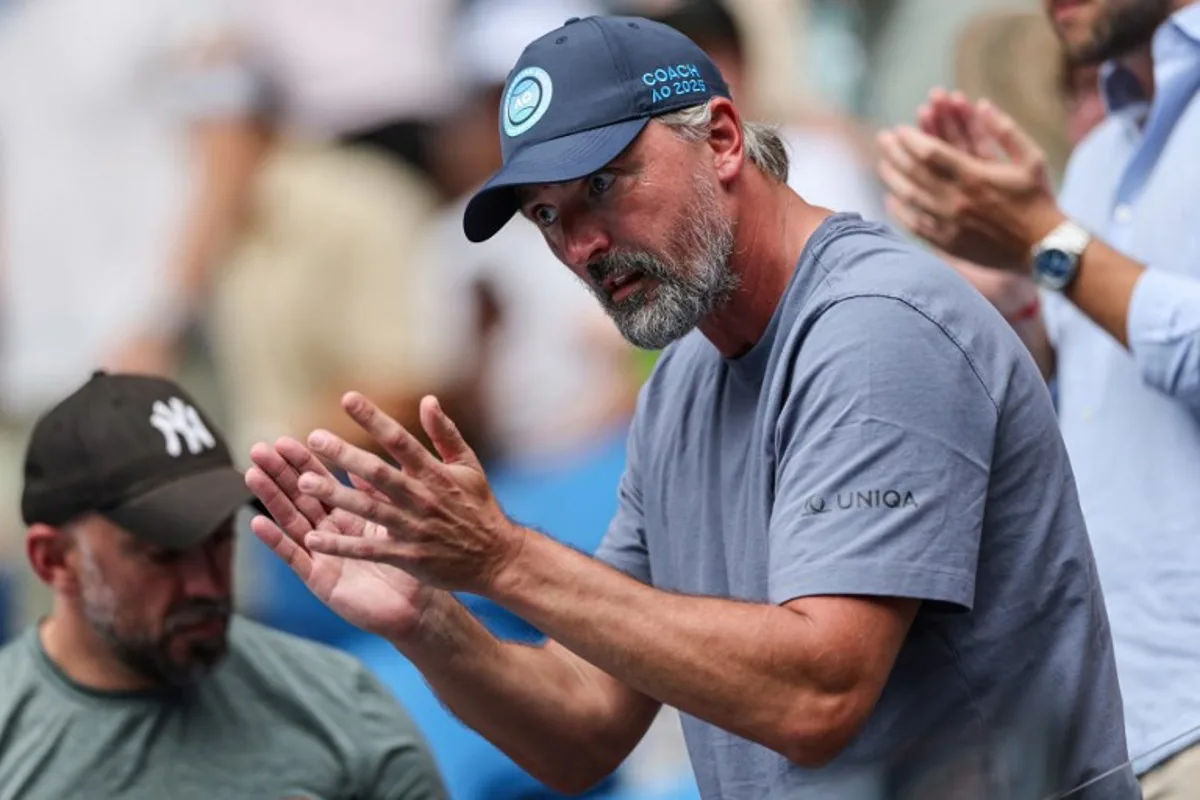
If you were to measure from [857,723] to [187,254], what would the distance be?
13.4ft

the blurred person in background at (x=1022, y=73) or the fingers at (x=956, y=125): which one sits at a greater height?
the fingers at (x=956, y=125)

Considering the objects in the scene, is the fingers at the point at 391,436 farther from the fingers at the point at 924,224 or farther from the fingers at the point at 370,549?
the fingers at the point at 924,224

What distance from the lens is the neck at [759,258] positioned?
2365mm

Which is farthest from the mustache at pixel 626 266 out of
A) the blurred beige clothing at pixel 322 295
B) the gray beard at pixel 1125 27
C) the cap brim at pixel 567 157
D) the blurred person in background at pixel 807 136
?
the blurred beige clothing at pixel 322 295

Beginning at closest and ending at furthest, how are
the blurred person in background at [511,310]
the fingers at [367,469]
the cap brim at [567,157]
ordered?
the fingers at [367,469]
the cap brim at [567,157]
the blurred person in background at [511,310]

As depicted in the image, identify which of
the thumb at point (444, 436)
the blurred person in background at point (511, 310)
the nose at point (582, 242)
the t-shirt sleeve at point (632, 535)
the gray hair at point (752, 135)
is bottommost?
the blurred person in background at point (511, 310)

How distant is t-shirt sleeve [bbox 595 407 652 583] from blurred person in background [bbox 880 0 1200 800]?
2.29 ft

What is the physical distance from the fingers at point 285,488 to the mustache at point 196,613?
904 millimetres

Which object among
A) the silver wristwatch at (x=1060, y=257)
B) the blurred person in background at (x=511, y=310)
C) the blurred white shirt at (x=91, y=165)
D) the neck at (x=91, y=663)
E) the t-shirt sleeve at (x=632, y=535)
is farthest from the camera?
the blurred white shirt at (x=91, y=165)

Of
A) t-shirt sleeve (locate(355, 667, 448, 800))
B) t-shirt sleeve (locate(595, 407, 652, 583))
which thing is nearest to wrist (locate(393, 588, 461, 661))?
t-shirt sleeve (locate(595, 407, 652, 583))

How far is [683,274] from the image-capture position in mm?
2301

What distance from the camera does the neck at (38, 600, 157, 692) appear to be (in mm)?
3248

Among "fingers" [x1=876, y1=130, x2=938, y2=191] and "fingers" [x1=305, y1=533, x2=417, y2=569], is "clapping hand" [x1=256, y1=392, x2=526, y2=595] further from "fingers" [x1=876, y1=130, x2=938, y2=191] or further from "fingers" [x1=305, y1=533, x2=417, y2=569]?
"fingers" [x1=876, y1=130, x2=938, y2=191]

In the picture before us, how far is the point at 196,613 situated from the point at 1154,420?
62.4 inches
